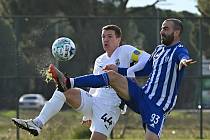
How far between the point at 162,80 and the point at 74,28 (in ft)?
28.9

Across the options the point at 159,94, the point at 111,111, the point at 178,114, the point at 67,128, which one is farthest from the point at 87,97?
the point at 178,114

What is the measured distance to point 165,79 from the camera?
373 inches

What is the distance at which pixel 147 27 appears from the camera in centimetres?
1831

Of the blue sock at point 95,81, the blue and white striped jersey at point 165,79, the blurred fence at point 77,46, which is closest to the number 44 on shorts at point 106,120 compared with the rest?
the blue and white striped jersey at point 165,79

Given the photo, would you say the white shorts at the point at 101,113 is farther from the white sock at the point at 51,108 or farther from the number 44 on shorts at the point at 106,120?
the white sock at the point at 51,108

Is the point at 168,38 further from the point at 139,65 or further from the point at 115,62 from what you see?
the point at 115,62

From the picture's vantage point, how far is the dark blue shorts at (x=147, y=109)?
942 centimetres

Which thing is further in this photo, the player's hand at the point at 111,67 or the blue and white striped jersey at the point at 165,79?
the player's hand at the point at 111,67

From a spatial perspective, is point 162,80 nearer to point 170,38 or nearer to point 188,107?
point 170,38

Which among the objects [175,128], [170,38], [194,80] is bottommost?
[175,128]

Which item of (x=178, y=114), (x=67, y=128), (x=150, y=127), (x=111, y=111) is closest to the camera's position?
(x=150, y=127)

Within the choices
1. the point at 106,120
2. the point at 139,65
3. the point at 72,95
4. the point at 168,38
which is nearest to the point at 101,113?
the point at 106,120

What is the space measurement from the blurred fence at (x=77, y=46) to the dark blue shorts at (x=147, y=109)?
7676 mm

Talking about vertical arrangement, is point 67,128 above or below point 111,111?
below
